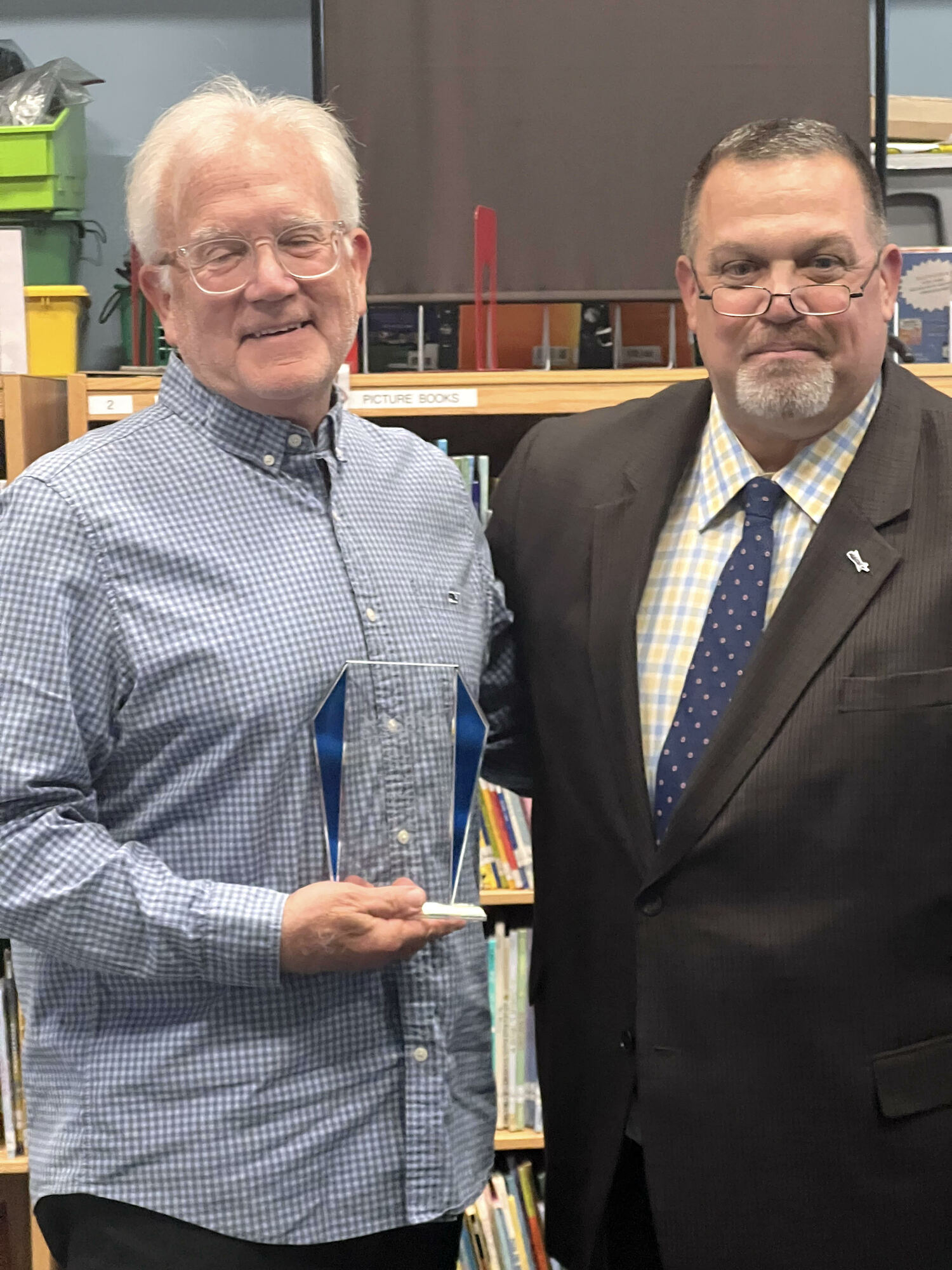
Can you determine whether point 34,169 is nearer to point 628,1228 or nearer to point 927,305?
point 927,305

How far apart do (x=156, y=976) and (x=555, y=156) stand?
67.0 inches

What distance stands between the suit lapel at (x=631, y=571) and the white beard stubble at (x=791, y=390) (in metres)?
0.16

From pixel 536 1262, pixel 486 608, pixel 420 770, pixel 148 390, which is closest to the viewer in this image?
pixel 420 770

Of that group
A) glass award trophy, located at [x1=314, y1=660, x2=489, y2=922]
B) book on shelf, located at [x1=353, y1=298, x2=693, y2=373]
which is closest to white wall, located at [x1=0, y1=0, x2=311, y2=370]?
book on shelf, located at [x1=353, y1=298, x2=693, y2=373]

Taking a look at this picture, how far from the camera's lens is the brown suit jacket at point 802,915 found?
146cm

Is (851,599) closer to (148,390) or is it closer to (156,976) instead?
(156,976)

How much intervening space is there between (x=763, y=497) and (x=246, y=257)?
2.09 feet

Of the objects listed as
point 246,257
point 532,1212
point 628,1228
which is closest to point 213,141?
point 246,257

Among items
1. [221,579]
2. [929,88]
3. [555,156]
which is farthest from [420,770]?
[929,88]

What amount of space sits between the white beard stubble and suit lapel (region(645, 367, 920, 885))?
0.11 m

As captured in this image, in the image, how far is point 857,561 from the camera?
1.50 m

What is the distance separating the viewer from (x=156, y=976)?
127 centimetres

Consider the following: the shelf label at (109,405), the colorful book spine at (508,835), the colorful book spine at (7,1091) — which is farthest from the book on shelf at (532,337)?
the colorful book spine at (7,1091)

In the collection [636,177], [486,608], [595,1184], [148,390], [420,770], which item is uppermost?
[636,177]
